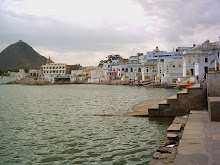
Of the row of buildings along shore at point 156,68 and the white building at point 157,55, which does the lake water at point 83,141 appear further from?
the white building at point 157,55

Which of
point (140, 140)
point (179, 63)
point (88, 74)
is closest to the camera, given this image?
point (140, 140)

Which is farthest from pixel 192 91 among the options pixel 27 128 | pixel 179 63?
pixel 179 63

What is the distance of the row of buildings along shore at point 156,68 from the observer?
49.8 meters

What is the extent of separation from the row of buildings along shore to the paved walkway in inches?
650

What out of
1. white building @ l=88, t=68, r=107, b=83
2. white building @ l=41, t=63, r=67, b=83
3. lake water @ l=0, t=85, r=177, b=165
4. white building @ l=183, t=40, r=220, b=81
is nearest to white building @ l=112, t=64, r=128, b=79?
white building @ l=88, t=68, r=107, b=83

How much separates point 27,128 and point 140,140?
693 cm

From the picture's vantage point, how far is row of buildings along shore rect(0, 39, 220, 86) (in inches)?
1959

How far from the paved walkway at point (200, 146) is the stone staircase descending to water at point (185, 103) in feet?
15.6

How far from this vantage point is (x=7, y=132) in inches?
498

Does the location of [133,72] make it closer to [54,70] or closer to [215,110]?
[54,70]

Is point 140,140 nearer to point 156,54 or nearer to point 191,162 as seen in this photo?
point 191,162

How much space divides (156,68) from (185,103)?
6451cm

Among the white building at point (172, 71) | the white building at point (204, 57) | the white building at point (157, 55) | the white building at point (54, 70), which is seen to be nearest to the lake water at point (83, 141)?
the white building at point (204, 57)

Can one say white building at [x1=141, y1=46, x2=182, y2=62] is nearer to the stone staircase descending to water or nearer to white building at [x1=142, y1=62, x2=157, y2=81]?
white building at [x1=142, y1=62, x2=157, y2=81]
